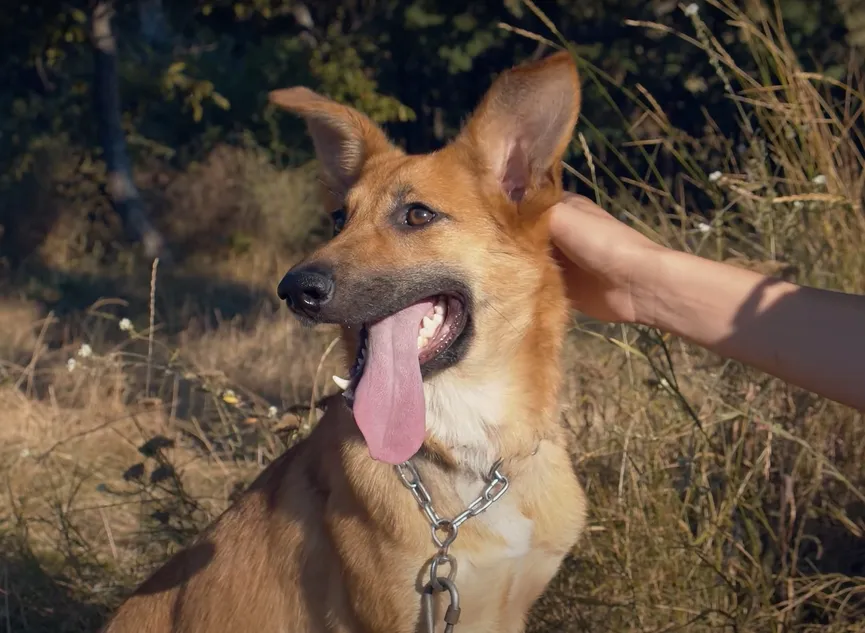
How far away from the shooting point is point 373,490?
257cm

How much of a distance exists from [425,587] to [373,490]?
0.28m

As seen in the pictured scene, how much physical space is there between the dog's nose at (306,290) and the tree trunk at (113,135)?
9363mm

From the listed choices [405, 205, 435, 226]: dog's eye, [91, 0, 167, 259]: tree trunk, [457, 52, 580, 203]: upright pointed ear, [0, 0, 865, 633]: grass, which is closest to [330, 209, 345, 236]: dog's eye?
[405, 205, 435, 226]: dog's eye

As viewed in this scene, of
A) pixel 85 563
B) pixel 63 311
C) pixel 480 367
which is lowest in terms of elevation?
pixel 63 311

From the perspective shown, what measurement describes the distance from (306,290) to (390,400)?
0.35 meters

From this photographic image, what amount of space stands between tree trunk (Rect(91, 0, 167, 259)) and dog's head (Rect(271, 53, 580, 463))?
358 inches

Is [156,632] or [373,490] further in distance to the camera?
[156,632]

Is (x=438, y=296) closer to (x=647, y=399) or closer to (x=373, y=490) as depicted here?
(x=373, y=490)

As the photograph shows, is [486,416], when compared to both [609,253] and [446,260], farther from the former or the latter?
[609,253]

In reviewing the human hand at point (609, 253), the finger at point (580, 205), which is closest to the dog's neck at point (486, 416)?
the human hand at point (609, 253)

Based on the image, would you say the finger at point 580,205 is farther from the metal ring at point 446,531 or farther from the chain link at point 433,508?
the metal ring at point 446,531

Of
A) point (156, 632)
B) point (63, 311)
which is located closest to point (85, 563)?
point (156, 632)

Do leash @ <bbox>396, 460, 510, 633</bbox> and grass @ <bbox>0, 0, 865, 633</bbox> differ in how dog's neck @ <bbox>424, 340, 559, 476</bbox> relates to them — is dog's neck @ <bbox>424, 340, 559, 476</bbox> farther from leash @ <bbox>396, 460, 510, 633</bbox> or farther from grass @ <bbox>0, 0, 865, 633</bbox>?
grass @ <bbox>0, 0, 865, 633</bbox>

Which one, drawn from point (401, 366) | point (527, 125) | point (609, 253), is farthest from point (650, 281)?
point (401, 366)
